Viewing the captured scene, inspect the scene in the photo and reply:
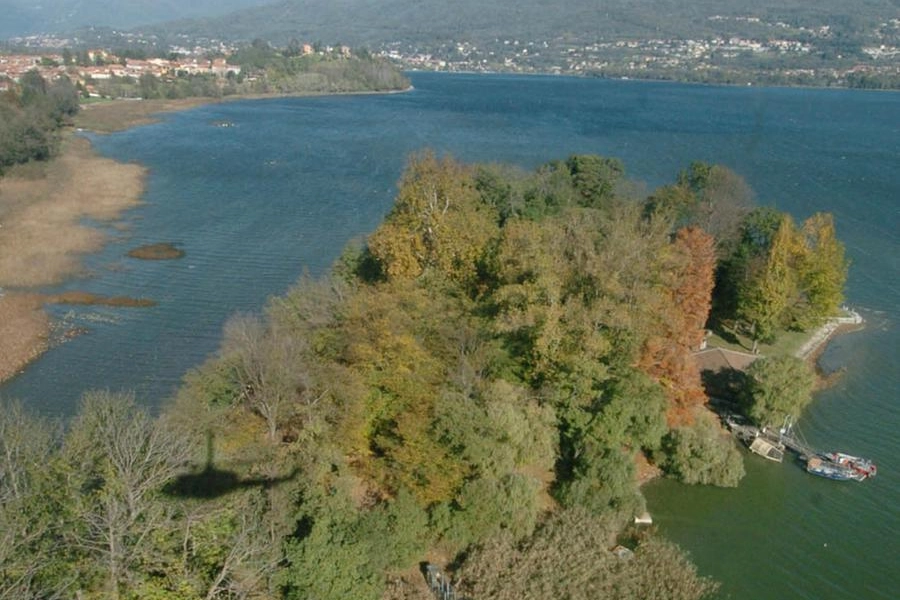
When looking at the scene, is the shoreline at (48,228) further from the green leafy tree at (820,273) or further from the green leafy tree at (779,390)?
the green leafy tree at (820,273)

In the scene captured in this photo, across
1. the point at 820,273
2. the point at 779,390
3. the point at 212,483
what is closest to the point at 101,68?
the point at 820,273

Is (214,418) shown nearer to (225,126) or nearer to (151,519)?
(151,519)

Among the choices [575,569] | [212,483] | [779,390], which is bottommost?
[575,569]

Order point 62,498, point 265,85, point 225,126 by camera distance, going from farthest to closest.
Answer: point 265,85 → point 225,126 → point 62,498

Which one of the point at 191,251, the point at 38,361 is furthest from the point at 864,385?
the point at 191,251

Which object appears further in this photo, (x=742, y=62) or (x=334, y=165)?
(x=742, y=62)

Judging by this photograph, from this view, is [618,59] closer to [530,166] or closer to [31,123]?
[530,166]

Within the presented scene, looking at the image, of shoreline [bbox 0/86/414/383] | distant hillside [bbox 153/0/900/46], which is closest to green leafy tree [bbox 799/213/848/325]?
shoreline [bbox 0/86/414/383]
